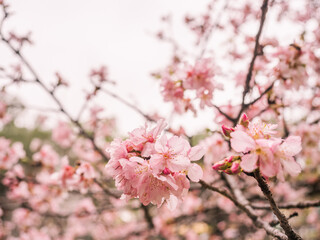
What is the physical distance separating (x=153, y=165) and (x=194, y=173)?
201 millimetres

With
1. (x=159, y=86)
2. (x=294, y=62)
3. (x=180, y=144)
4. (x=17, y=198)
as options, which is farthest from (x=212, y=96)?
(x=17, y=198)

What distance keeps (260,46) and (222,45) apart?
1544mm

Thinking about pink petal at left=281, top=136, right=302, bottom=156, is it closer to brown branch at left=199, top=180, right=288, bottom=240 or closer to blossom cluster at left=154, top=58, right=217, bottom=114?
brown branch at left=199, top=180, right=288, bottom=240

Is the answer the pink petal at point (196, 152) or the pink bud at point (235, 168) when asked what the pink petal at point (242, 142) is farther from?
the pink petal at point (196, 152)

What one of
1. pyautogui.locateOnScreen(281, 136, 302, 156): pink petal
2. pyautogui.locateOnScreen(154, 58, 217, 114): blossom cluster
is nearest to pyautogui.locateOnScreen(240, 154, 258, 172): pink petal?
pyautogui.locateOnScreen(281, 136, 302, 156): pink petal

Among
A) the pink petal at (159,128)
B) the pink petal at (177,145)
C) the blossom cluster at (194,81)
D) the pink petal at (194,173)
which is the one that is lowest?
the pink petal at (194,173)

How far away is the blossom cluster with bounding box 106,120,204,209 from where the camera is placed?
1010 mm

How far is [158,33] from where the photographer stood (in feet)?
14.3

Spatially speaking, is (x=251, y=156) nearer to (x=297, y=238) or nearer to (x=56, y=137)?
(x=297, y=238)

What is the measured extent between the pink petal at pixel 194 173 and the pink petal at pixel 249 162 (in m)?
0.25

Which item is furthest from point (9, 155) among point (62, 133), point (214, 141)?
point (214, 141)

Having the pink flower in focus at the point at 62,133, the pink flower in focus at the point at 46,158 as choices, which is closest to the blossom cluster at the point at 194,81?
the pink flower in focus at the point at 46,158

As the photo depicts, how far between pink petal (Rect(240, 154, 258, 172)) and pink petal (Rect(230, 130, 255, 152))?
29 millimetres

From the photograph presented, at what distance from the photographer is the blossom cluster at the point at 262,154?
851 millimetres
